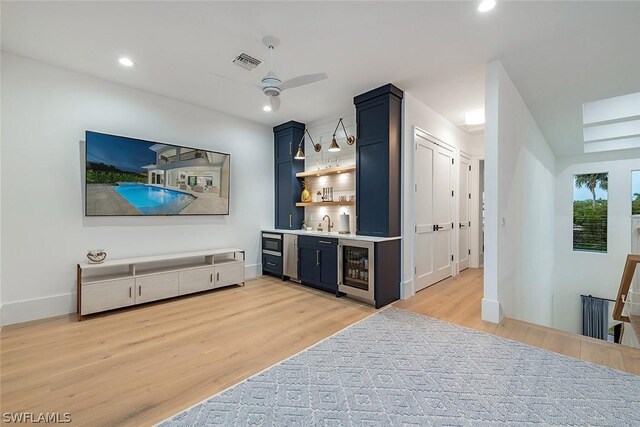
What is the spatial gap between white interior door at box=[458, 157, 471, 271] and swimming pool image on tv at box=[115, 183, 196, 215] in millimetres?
5078

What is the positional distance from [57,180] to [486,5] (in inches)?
192

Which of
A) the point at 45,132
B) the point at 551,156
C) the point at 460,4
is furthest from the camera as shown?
the point at 551,156

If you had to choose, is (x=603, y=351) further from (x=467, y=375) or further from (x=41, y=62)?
(x=41, y=62)

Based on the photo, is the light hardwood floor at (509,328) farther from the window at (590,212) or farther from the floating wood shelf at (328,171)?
the window at (590,212)

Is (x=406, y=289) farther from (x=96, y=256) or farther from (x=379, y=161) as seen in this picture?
(x=96, y=256)

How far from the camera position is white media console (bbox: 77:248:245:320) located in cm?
326

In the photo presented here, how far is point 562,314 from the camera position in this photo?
6410 millimetres

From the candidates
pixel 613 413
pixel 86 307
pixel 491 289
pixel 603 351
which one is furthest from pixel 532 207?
pixel 86 307

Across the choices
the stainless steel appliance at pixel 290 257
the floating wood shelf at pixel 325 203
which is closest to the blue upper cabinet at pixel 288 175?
the floating wood shelf at pixel 325 203

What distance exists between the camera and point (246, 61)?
3047mm

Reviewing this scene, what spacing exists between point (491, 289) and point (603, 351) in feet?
3.11

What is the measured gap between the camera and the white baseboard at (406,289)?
Answer: 12.8 ft

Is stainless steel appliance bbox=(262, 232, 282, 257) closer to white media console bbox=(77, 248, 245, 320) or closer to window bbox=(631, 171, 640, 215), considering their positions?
white media console bbox=(77, 248, 245, 320)

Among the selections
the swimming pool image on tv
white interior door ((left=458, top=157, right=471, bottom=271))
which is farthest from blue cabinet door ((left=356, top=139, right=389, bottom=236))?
the swimming pool image on tv
